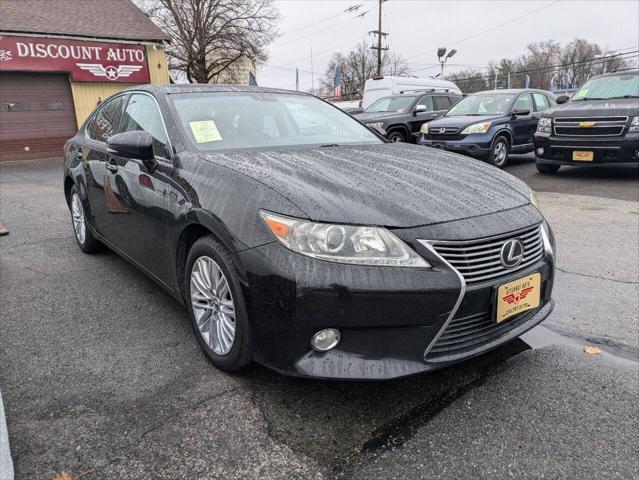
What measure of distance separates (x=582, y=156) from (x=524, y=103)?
2721 mm

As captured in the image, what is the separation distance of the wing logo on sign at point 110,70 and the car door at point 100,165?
1364cm

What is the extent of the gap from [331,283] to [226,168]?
0.89m

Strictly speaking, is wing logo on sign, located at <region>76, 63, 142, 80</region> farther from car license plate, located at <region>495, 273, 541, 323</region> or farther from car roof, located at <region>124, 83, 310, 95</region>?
car license plate, located at <region>495, 273, 541, 323</region>

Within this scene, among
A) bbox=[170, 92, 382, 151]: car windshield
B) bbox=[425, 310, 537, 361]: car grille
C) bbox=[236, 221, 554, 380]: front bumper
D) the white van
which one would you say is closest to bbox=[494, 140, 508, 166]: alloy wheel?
bbox=[170, 92, 382, 151]: car windshield

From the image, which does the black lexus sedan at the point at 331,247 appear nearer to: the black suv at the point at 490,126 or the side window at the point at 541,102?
the black suv at the point at 490,126

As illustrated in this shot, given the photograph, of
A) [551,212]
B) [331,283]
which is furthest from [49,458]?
[551,212]

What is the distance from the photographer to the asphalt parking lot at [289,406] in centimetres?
186

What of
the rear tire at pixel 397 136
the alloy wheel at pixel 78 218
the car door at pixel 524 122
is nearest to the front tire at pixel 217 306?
the alloy wheel at pixel 78 218

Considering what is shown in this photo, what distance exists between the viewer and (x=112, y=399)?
89.5 inches

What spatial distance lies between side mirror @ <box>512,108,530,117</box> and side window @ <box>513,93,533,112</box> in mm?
67

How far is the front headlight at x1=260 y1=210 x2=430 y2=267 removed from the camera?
6.27 ft

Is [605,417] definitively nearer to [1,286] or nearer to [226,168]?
[226,168]

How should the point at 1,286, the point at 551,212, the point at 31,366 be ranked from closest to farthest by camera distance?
the point at 31,366
the point at 1,286
the point at 551,212

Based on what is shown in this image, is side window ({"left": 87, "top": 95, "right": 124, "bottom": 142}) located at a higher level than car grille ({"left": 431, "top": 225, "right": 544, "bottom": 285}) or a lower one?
higher
